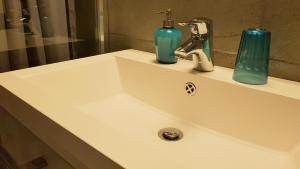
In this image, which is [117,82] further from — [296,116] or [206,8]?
[296,116]

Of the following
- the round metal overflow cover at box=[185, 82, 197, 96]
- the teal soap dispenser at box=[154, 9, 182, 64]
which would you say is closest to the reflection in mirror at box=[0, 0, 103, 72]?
the teal soap dispenser at box=[154, 9, 182, 64]

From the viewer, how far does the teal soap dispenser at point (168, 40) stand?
2.53 ft

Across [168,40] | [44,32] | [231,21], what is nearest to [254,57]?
[231,21]

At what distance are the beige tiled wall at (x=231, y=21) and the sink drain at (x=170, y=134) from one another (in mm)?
249

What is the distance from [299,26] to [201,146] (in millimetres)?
369

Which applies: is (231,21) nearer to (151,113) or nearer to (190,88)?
(190,88)

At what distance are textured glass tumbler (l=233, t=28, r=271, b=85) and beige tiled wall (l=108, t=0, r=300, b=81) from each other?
0.16 ft

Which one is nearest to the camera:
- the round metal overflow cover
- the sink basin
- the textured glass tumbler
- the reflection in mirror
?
the sink basin

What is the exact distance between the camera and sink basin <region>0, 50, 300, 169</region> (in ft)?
1.41

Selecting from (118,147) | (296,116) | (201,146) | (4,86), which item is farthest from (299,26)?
(4,86)

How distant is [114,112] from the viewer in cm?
77

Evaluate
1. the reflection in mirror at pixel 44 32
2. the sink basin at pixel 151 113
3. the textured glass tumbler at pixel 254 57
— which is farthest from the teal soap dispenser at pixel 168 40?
the reflection in mirror at pixel 44 32

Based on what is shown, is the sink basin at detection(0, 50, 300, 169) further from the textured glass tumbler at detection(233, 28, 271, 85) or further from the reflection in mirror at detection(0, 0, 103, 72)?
the reflection in mirror at detection(0, 0, 103, 72)

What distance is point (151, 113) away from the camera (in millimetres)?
793
